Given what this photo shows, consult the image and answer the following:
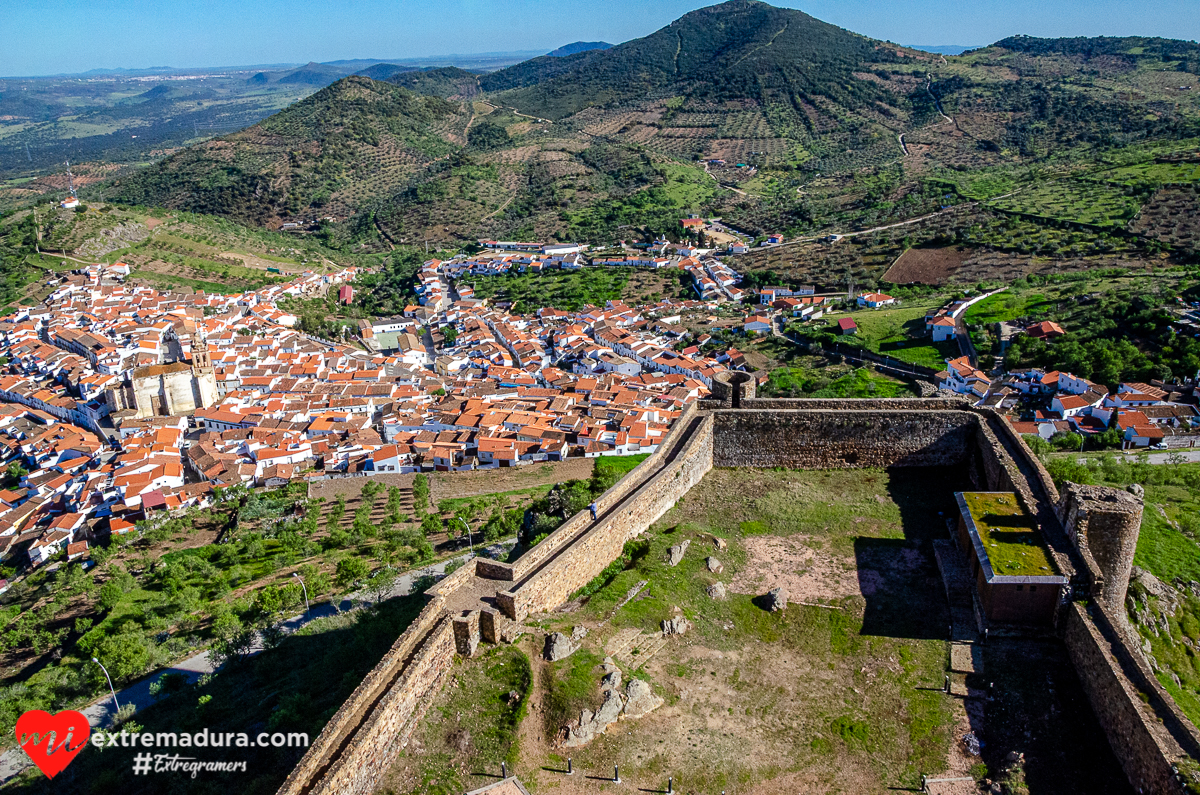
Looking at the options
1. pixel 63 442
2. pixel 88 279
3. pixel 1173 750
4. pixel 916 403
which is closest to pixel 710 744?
pixel 1173 750

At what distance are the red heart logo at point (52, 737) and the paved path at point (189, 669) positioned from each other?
0.37m

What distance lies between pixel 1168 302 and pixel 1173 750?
39.1 meters

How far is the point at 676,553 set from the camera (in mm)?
10664

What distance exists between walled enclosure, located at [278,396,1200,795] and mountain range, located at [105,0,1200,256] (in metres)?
62.1

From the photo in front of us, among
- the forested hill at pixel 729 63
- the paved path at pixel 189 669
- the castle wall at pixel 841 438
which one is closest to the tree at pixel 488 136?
the forested hill at pixel 729 63

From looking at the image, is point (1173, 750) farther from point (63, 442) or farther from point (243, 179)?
point (243, 179)

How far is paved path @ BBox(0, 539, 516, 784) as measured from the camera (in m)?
16.6

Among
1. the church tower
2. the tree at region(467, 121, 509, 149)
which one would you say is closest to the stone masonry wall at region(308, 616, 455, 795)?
the church tower

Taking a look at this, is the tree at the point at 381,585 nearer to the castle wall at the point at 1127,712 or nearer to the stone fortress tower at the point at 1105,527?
the stone fortress tower at the point at 1105,527

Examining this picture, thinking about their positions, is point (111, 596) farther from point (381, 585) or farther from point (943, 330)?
point (943, 330)

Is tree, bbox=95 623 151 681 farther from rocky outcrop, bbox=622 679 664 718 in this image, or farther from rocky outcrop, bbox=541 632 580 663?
rocky outcrop, bbox=622 679 664 718

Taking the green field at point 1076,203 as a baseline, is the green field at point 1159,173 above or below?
above

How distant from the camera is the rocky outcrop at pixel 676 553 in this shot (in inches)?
416

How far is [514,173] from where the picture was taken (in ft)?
328
